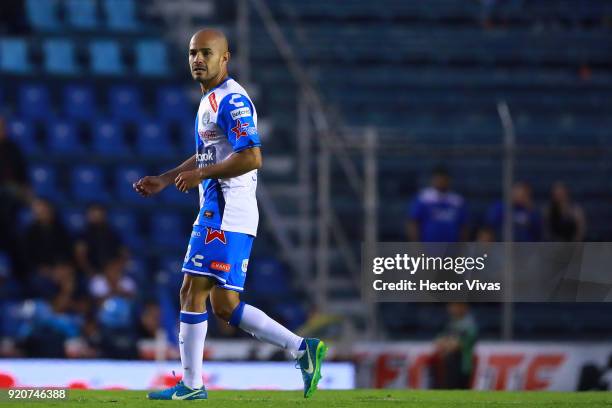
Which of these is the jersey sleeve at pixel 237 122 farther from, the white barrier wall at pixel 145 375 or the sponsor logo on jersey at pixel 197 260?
the white barrier wall at pixel 145 375

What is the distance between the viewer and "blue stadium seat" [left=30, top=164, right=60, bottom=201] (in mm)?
16453

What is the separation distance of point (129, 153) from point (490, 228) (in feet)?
16.1

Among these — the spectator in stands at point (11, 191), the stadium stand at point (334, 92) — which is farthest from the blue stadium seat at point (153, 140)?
the spectator in stands at point (11, 191)

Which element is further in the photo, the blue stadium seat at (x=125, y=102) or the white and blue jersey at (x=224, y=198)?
the blue stadium seat at (x=125, y=102)

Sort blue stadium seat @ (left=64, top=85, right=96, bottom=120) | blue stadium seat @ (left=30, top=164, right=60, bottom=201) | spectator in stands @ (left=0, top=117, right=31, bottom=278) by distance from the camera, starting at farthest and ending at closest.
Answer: blue stadium seat @ (left=64, top=85, right=96, bottom=120) → blue stadium seat @ (left=30, top=164, right=60, bottom=201) → spectator in stands @ (left=0, top=117, right=31, bottom=278)

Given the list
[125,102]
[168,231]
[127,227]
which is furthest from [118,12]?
[168,231]

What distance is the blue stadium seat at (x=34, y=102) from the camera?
17.3m

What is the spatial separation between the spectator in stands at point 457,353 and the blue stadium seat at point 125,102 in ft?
18.4

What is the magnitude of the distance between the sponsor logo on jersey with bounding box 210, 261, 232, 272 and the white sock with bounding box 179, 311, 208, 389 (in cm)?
28

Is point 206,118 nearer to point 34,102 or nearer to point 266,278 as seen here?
point 266,278

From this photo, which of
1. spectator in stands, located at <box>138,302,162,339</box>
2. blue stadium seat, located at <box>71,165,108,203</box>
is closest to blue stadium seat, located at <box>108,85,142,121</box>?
blue stadium seat, located at <box>71,165,108,203</box>

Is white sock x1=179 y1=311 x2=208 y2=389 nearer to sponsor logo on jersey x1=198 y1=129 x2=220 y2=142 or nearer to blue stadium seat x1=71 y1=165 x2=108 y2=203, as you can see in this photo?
sponsor logo on jersey x1=198 y1=129 x2=220 y2=142

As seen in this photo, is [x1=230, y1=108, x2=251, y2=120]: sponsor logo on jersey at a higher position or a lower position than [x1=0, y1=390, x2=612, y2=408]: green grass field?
higher

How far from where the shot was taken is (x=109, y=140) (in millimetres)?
16891
